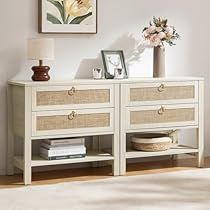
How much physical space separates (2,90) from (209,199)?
193 cm

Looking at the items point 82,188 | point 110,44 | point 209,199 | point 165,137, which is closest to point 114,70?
point 110,44

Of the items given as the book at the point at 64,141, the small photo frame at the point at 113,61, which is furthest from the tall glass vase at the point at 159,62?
the book at the point at 64,141

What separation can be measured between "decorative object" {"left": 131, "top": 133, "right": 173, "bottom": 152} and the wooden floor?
19cm

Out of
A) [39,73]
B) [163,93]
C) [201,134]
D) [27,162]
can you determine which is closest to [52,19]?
[39,73]

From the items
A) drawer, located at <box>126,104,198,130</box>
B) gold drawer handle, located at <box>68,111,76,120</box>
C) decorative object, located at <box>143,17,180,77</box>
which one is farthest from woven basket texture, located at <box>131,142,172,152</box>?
gold drawer handle, located at <box>68,111,76,120</box>

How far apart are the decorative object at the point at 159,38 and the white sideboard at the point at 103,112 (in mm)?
258

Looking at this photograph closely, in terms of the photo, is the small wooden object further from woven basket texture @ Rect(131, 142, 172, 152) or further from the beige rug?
woven basket texture @ Rect(131, 142, 172, 152)

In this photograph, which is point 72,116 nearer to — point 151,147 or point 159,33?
point 151,147

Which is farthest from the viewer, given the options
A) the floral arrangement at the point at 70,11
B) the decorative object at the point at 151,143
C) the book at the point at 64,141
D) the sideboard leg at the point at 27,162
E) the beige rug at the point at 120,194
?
the decorative object at the point at 151,143

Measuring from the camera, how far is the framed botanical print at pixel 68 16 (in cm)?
516

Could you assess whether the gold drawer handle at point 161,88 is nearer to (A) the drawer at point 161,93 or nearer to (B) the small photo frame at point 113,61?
(A) the drawer at point 161,93

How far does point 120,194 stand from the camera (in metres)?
4.42

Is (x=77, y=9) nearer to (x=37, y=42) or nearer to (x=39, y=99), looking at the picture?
(x=37, y=42)

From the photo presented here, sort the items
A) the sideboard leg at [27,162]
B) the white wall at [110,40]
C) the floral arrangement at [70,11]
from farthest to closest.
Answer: the floral arrangement at [70,11], the white wall at [110,40], the sideboard leg at [27,162]
